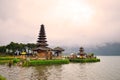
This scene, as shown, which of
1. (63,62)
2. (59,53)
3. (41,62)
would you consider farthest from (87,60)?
(41,62)

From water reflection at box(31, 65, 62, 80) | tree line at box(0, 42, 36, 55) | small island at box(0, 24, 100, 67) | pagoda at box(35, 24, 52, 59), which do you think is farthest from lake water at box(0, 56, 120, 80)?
tree line at box(0, 42, 36, 55)

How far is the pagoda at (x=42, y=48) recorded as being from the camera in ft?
248

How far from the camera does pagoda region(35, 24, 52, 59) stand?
7562cm

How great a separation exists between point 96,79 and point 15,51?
8483cm

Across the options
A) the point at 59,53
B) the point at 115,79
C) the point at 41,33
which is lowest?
the point at 115,79

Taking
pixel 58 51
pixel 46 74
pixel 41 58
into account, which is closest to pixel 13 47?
pixel 58 51

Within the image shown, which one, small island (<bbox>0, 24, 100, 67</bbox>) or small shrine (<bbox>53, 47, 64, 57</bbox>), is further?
small shrine (<bbox>53, 47, 64, 57</bbox>)

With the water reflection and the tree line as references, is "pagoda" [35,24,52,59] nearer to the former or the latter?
the water reflection

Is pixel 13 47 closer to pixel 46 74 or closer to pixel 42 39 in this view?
pixel 42 39

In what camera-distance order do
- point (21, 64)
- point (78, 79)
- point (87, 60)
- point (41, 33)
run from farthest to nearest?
point (87, 60) → point (41, 33) → point (21, 64) → point (78, 79)

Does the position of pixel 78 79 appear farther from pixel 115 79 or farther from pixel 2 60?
pixel 2 60

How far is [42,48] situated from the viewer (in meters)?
76.2

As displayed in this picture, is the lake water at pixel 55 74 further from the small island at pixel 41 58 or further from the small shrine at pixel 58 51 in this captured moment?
the small shrine at pixel 58 51

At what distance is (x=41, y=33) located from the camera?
8150 centimetres
